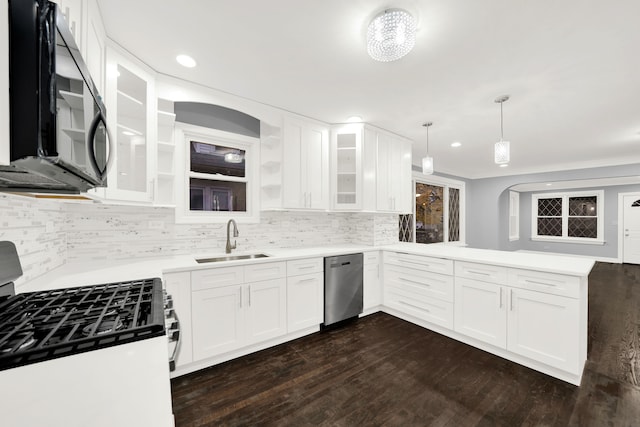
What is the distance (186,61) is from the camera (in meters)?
2.04

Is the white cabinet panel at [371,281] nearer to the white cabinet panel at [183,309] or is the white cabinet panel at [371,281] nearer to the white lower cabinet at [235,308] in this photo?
the white lower cabinet at [235,308]

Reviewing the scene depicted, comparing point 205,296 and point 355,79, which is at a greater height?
point 355,79

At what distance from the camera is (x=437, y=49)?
6.04ft

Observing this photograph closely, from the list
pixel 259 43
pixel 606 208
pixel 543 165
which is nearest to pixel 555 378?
pixel 259 43

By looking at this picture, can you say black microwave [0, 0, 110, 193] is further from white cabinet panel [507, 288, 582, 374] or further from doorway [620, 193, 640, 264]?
doorway [620, 193, 640, 264]

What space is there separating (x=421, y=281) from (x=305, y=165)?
6.46ft

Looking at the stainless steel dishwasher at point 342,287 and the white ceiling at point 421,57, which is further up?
the white ceiling at point 421,57

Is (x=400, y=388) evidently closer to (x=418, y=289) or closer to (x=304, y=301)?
(x=304, y=301)

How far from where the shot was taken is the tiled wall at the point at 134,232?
4.66 feet

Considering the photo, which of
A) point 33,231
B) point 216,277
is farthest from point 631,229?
point 33,231

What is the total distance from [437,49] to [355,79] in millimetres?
685

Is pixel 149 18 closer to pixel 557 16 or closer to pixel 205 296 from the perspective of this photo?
pixel 205 296

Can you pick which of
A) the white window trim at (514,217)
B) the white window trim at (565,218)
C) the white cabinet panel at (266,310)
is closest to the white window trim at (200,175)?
the white cabinet panel at (266,310)

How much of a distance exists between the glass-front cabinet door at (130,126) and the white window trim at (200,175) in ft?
1.66
